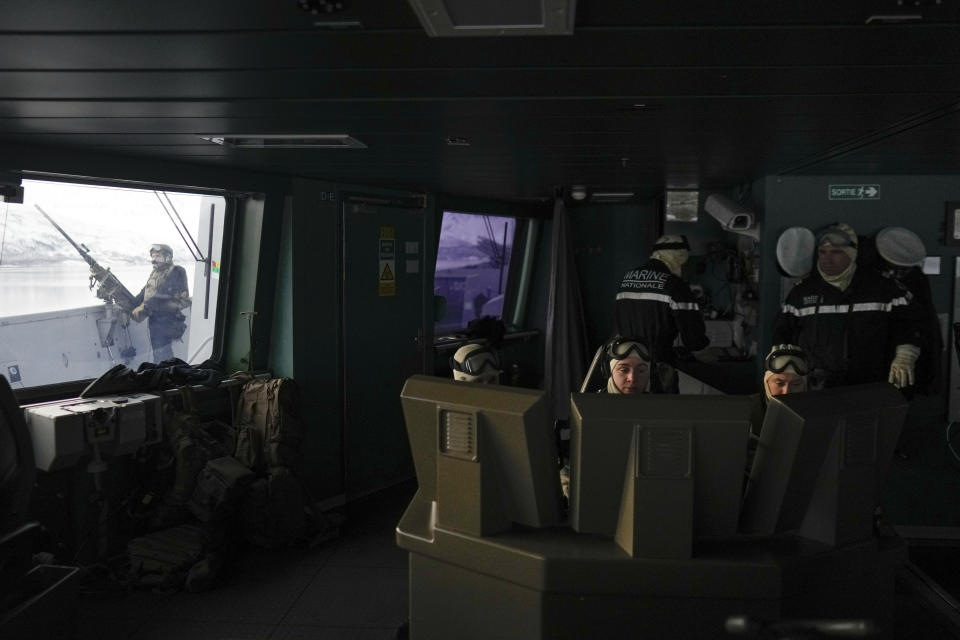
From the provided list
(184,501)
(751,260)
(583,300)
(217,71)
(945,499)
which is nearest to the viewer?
(217,71)

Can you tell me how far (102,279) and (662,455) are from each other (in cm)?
383

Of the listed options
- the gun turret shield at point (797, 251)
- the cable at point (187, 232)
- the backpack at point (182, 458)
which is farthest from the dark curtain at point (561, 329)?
the backpack at point (182, 458)

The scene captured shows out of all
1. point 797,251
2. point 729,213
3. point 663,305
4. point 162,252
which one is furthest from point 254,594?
point 729,213

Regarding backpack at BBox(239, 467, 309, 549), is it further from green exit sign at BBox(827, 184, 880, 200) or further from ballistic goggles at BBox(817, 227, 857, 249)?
green exit sign at BBox(827, 184, 880, 200)

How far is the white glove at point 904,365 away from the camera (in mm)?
3904

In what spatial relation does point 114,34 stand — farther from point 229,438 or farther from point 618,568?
point 229,438

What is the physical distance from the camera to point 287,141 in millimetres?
3393

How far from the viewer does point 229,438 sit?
4586 mm

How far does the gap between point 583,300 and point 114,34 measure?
6053mm

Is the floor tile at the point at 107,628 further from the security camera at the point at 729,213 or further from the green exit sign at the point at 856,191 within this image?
the green exit sign at the point at 856,191

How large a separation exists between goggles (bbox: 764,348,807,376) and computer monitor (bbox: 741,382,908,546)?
54.2 inches

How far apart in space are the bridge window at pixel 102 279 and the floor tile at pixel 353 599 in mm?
1820

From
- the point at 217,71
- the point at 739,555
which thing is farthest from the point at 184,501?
the point at 739,555

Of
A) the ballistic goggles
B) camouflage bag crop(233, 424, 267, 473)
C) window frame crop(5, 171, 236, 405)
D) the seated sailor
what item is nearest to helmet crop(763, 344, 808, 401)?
the seated sailor
